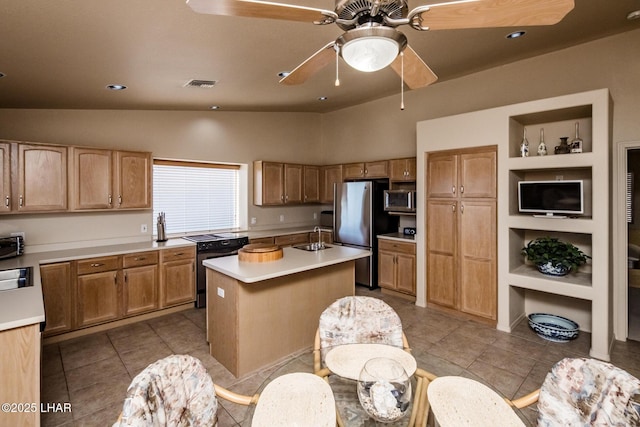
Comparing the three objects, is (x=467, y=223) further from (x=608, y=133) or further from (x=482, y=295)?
(x=608, y=133)

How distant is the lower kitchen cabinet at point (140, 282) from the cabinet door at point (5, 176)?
3.90ft

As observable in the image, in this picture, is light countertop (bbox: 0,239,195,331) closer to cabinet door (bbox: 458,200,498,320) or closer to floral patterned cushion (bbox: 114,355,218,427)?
floral patterned cushion (bbox: 114,355,218,427)

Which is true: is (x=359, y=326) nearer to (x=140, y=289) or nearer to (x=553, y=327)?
(x=553, y=327)

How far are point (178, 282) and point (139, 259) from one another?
0.58 metres

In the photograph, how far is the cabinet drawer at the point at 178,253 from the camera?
13.3 feet

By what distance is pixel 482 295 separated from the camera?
3.79 meters

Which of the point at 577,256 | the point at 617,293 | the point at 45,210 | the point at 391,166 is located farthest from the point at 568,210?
the point at 45,210

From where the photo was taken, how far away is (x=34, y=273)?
2762 mm

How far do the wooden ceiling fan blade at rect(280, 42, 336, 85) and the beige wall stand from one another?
10.5 ft

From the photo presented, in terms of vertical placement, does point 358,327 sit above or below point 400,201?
below

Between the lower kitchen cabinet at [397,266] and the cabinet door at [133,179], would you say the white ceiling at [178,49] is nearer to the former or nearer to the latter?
the cabinet door at [133,179]

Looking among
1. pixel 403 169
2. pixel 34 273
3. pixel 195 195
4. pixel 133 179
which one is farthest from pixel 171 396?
pixel 403 169

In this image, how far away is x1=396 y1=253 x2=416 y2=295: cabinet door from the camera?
457 cm

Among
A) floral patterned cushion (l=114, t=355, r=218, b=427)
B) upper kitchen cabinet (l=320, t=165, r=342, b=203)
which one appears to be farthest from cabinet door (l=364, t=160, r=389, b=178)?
floral patterned cushion (l=114, t=355, r=218, b=427)
